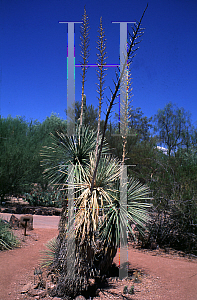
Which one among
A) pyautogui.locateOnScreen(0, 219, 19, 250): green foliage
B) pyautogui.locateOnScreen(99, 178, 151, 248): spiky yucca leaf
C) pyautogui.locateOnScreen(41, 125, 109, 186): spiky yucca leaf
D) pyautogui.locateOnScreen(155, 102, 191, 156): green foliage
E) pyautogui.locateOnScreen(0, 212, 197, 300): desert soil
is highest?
pyautogui.locateOnScreen(155, 102, 191, 156): green foliage

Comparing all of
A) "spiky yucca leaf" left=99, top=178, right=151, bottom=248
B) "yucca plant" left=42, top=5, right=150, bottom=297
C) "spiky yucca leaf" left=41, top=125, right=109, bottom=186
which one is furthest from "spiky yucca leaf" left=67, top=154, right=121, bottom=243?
"spiky yucca leaf" left=41, top=125, right=109, bottom=186

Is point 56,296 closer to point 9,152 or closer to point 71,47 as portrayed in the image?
point 71,47

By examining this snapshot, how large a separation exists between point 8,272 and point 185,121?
14764 mm

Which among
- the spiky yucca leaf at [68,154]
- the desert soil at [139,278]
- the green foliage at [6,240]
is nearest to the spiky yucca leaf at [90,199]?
the spiky yucca leaf at [68,154]

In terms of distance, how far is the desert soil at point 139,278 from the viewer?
140 inches

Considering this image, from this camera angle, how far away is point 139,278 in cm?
417

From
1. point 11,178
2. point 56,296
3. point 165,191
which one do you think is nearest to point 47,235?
point 165,191

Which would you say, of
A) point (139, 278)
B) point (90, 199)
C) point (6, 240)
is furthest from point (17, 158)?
point (90, 199)

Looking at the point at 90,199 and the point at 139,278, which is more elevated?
the point at 90,199

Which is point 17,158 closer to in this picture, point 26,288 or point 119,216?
point 26,288

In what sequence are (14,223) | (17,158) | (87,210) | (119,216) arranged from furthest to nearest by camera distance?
(17,158) < (14,223) < (119,216) < (87,210)

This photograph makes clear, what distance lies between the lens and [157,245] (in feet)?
22.9

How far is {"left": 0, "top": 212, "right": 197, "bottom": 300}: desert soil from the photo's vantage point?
3.56 metres

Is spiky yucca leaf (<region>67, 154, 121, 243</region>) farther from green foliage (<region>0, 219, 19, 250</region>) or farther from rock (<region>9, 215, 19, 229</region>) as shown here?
rock (<region>9, 215, 19, 229</region>)
